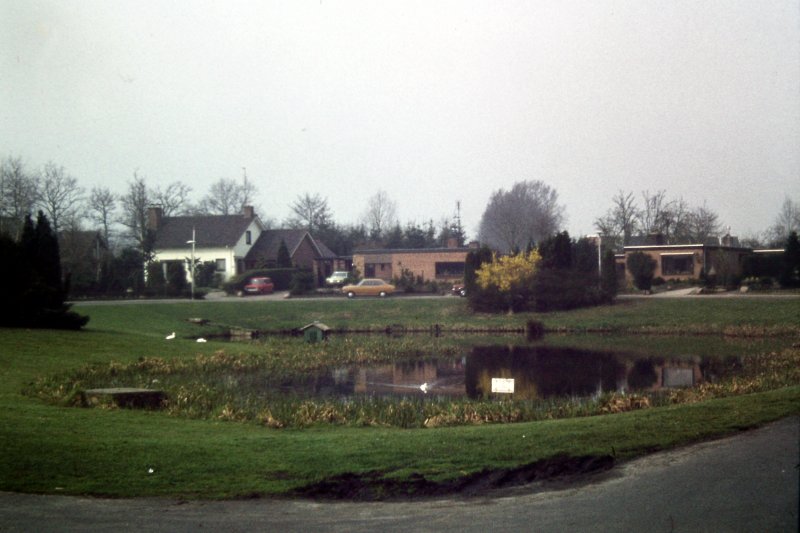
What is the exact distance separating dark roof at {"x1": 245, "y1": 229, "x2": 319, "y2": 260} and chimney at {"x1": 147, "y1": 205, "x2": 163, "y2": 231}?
367 inches

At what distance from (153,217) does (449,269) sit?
29238mm

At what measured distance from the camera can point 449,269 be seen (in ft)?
192

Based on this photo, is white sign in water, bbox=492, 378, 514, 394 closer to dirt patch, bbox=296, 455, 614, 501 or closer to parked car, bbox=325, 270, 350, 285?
dirt patch, bbox=296, 455, 614, 501

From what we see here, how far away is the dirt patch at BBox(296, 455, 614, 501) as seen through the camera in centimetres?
720

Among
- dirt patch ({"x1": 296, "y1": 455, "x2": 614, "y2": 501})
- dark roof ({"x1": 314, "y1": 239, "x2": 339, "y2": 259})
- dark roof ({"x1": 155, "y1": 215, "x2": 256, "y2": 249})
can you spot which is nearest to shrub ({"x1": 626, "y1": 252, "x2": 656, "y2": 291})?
dark roof ({"x1": 314, "y1": 239, "x2": 339, "y2": 259})

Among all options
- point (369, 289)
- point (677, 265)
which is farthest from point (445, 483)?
point (369, 289)

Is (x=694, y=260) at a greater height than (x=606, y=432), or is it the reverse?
(x=694, y=260)

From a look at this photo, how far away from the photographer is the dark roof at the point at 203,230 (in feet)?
205

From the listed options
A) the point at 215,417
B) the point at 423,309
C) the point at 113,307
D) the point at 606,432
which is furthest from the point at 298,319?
the point at 606,432

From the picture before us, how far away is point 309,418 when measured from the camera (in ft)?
40.3

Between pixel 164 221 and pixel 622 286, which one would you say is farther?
pixel 164 221

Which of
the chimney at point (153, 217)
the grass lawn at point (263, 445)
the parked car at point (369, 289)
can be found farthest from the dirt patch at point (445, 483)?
the chimney at point (153, 217)

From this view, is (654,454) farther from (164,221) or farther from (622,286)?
(164,221)

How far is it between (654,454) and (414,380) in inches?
490
